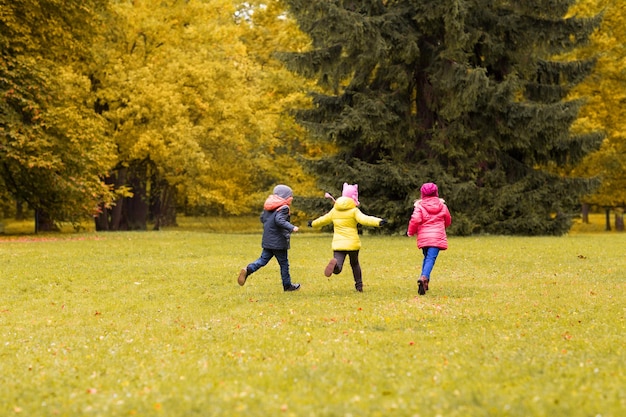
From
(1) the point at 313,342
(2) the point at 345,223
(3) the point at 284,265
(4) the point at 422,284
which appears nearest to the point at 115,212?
(3) the point at 284,265

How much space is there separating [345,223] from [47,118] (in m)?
18.5

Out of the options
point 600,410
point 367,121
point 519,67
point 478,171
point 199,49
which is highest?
point 199,49

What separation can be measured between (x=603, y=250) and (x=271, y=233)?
11.9 meters

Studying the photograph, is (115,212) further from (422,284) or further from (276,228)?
(422,284)

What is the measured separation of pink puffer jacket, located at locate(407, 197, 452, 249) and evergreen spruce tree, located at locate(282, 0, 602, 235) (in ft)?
49.7

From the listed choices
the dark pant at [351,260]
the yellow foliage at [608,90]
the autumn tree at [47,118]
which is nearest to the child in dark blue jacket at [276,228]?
the dark pant at [351,260]

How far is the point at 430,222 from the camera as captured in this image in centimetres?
1230

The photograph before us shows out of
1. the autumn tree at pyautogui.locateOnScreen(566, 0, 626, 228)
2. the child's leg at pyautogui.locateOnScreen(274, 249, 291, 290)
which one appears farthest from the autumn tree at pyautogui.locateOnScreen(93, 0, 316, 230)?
the child's leg at pyautogui.locateOnScreen(274, 249, 291, 290)

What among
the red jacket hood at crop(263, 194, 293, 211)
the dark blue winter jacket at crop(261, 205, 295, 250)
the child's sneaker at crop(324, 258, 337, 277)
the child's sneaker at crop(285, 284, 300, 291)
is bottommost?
the child's sneaker at crop(285, 284, 300, 291)

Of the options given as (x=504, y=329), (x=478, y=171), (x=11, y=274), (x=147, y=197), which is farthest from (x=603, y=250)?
(x=147, y=197)

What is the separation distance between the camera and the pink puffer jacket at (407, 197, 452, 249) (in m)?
12.2

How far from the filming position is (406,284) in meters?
13.8

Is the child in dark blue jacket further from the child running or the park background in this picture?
the park background

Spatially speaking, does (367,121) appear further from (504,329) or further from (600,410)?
(600,410)
